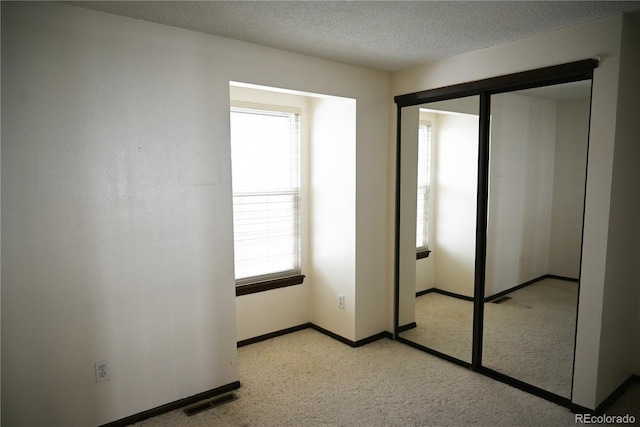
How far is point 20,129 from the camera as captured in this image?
6.98ft

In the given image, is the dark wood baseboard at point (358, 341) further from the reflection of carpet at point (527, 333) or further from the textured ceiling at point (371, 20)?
the textured ceiling at point (371, 20)

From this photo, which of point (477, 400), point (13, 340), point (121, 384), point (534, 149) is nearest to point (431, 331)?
point (477, 400)

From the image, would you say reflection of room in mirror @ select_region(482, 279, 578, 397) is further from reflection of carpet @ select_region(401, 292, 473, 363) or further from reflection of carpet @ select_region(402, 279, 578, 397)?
reflection of carpet @ select_region(401, 292, 473, 363)

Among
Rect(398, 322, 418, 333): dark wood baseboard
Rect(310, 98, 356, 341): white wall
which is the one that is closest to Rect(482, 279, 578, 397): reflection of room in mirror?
Rect(398, 322, 418, 333): dark wood baseboard

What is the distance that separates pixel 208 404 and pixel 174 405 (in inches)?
8.3

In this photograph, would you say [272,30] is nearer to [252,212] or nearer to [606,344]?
[252,212]

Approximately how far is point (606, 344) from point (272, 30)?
2820 mm

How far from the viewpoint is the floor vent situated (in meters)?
2.69

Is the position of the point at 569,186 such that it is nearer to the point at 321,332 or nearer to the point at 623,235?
the point at 623,235

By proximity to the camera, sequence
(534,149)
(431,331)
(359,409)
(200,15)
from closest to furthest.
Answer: (200,15) → (359,409) → (534,149) → (431,331)

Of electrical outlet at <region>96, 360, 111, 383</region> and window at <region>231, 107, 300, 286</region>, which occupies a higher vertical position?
window at <region>231, 107, 300, 286</region>

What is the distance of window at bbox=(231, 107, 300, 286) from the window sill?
A: 0.04m

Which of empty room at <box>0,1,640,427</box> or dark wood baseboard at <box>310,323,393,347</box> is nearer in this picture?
empty room at <box>0,1,640,427</box>

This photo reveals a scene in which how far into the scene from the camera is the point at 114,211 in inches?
95.4
